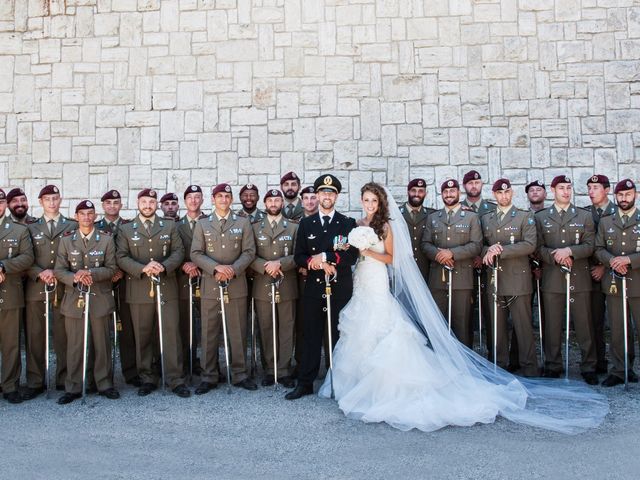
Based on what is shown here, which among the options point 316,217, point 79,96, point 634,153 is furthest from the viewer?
point 79,96

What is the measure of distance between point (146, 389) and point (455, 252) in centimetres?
329

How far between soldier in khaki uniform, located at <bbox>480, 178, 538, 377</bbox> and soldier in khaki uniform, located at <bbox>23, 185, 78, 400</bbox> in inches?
166

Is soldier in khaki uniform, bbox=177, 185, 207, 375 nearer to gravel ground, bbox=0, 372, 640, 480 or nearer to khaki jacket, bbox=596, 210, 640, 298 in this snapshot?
gravel ground, bbox=0, 372, 640, 480

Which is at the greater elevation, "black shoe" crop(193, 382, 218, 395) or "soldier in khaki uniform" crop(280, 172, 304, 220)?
"soldier in khaki uniform" crop(280, 172, 304, 220)

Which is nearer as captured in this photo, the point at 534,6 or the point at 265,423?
the point at 265,423

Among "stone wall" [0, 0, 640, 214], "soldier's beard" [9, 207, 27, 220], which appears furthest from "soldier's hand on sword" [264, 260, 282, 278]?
"stone wall" [0, 0, 640, 214]

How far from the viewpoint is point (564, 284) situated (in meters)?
6.34

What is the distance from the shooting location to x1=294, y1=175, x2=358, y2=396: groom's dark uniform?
5.82m

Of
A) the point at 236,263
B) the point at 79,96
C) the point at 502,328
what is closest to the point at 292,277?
the point at 236,263

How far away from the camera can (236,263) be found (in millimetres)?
6102

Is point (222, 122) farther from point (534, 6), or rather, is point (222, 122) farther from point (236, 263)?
point (534, 6)

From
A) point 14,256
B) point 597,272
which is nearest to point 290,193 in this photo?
point 14,256

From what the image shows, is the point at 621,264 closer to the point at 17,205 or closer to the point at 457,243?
the point at 457,243

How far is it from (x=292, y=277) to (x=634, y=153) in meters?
5.09
